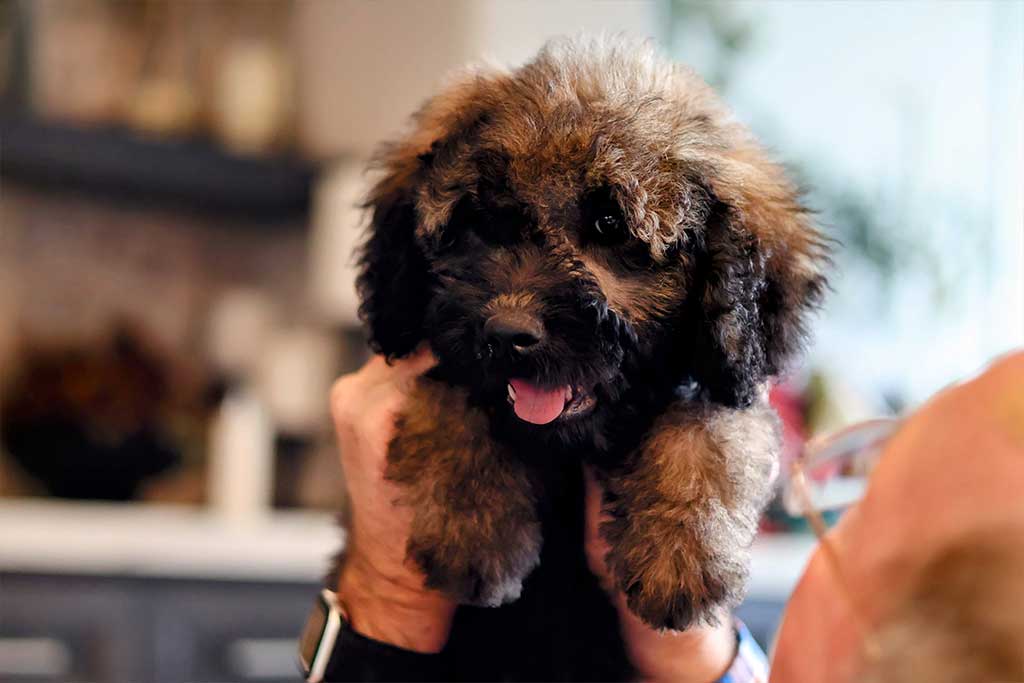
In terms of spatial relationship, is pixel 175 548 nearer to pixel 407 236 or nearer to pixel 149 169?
pixel 149 169

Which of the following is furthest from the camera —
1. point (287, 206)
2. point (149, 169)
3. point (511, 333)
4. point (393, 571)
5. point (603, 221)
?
point (287, 206)

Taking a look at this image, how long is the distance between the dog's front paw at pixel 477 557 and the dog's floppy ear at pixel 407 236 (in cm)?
26

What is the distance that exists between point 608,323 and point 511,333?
122 millimetres

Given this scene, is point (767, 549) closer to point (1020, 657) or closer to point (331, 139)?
point (331, 139)

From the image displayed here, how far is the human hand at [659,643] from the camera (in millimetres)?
1251

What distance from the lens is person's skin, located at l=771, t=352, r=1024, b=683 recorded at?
0.50 m

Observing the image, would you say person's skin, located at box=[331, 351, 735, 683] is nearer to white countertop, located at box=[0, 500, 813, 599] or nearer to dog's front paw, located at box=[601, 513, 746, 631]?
dog's front paw, located at box=[601, 513, 746, 631]

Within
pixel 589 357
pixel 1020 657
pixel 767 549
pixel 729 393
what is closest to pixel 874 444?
pixel 729 393

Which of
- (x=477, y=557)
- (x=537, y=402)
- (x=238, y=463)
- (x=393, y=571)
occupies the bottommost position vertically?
(x=238, y=463)

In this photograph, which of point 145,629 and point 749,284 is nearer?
point 749,284

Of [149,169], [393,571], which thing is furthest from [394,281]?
[149,169]

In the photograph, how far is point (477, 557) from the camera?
1.14 metres

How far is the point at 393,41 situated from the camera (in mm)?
3898

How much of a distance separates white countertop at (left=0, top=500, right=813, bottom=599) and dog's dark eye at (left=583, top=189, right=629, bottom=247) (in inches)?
70.6
